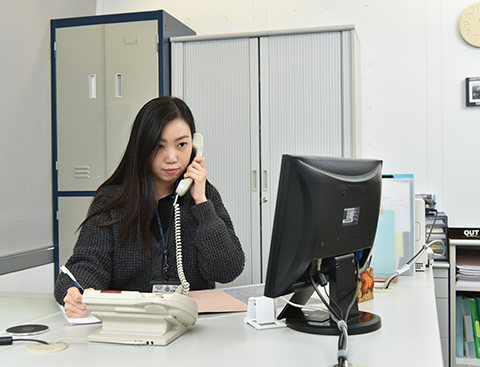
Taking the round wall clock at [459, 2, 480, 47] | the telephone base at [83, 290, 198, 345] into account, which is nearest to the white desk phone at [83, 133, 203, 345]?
the telephone base at [83, 290, 198, 345]

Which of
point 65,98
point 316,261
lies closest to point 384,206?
point 316,261

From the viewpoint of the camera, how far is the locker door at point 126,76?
3.15 metres

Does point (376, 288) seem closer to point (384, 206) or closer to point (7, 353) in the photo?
A: point (384, 206)

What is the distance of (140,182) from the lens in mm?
1640

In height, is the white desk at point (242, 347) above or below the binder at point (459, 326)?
above

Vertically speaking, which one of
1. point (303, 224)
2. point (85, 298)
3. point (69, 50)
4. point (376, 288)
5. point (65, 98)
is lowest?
point (376, 288)

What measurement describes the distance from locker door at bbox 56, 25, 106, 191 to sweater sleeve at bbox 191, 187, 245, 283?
1.79 meters

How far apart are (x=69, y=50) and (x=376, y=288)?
2603 mm

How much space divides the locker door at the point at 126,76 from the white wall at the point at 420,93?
119 centimetres

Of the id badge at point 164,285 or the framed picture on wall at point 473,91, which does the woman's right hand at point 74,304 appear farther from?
the framed picture on wall at point 473,91

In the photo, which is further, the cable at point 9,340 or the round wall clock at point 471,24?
the round wall clock at point 471,24

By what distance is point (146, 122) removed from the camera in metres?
1.62

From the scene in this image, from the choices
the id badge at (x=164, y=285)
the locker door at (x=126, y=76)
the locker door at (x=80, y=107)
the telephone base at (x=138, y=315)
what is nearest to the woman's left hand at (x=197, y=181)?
the id badge at (x=164, y=285)

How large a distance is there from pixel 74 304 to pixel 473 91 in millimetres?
2756
